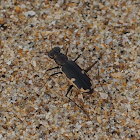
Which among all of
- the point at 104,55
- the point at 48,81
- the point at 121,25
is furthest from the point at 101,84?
the point at 121,25

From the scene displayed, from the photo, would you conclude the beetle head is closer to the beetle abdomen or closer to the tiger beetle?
the tiger beetle

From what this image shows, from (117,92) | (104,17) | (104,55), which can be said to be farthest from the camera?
(104,17)

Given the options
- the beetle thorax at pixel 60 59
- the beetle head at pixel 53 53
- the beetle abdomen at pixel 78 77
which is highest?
the beetle head at pixel 53 53

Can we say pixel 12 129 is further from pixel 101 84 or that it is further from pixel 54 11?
pixel 54 11

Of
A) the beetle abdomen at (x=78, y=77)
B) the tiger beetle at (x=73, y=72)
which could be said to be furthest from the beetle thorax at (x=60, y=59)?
the beetle abdomen at (x=78, y=77)

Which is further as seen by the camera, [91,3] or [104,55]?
[91,3]

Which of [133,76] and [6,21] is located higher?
[6,21]

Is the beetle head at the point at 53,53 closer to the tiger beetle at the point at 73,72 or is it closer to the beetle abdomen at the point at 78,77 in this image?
the tiger beetle at the point at 73,72

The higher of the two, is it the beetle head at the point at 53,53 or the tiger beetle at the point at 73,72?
the beetle head at the point at 53,53
